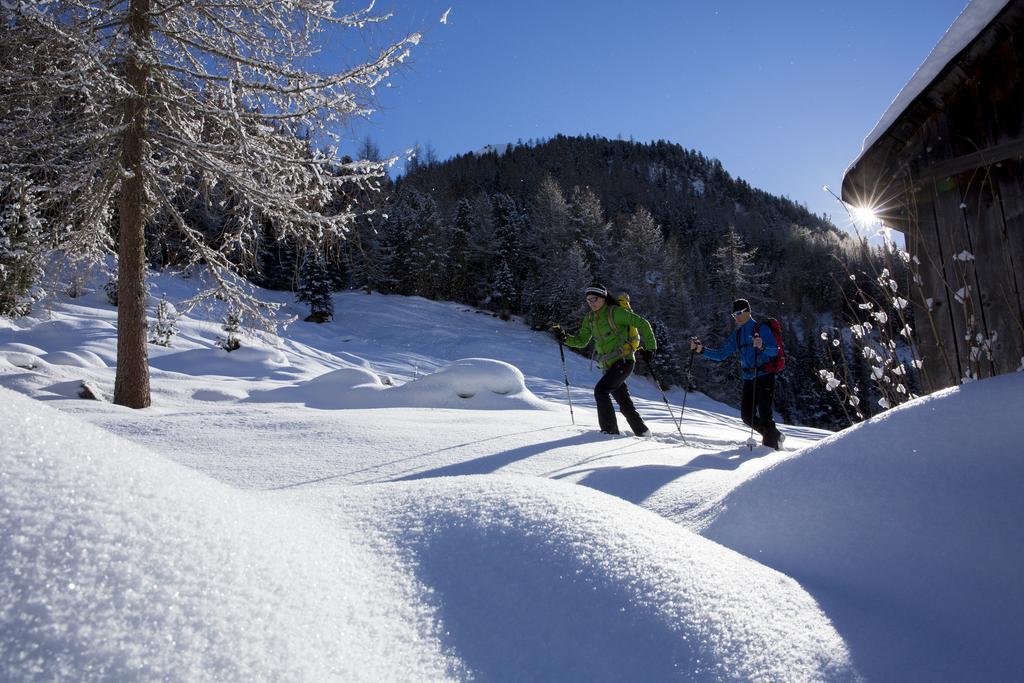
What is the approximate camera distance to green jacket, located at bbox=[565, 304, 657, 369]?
19.4 ft

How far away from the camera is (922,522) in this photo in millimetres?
1825

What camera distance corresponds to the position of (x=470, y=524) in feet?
5.29

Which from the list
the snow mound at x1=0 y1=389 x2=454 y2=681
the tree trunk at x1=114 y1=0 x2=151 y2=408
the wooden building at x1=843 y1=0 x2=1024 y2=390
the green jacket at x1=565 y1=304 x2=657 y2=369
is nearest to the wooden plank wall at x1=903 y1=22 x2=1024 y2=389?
the wooden building at x1=843 y1=0 x2=1024 y2=390

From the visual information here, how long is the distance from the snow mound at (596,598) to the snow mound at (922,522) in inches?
12.1

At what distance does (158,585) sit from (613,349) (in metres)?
5.37

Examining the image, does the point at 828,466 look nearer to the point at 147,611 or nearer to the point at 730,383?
the point at 147,611

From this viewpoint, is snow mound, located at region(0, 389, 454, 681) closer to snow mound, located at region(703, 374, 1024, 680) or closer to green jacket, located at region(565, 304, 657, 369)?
snow mound, located at region(703, 374, 1024, 680)

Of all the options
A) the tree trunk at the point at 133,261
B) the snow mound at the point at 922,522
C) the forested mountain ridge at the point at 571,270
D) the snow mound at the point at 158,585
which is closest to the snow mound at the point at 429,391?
the tree trunk at the point at 133,261

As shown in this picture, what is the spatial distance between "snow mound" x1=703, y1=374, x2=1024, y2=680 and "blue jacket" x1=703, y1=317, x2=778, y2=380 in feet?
11.7

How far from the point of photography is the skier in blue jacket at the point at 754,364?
5.83 meters

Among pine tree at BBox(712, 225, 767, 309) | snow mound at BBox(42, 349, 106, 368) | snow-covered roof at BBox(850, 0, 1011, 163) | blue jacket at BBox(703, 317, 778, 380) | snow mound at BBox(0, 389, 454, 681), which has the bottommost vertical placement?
snow mound at BBox(42, 349, 106, 368)

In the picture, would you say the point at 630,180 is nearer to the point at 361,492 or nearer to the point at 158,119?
the point at 158,119

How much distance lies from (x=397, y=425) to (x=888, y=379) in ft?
13.2

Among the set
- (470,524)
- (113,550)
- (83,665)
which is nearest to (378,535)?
(470,524)
